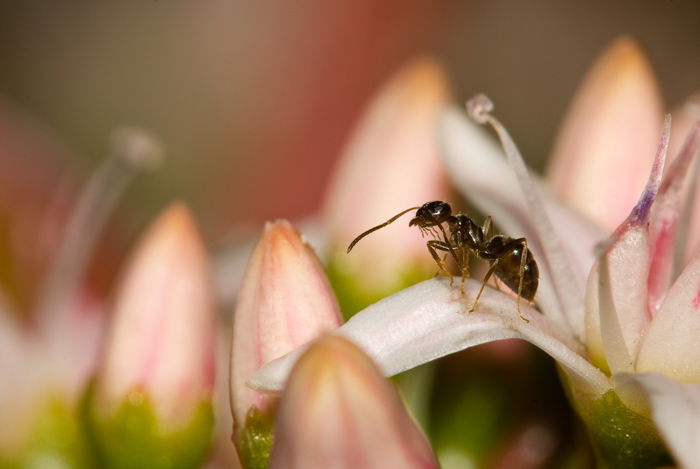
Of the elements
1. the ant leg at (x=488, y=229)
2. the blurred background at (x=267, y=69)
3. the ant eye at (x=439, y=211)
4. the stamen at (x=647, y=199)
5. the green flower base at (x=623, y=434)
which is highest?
the blurred background at (x=267, y=69)

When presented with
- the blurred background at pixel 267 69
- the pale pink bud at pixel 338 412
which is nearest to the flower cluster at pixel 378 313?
the pale pink bud at pixel 338 412

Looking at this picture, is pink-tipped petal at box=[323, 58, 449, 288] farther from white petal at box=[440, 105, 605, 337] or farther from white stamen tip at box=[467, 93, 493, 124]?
white stamen tip at box=[467, 93, 493, 124]

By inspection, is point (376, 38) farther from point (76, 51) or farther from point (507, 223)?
point (507, 223)

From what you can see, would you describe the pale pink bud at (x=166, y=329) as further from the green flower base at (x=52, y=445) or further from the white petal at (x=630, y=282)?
the white petal at (x=630, y=282)

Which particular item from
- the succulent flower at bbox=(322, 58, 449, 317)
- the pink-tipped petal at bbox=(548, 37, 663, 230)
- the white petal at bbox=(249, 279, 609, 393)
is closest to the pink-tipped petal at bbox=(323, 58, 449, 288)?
the succulent flower at bbox=(322, 58, 449, 317)

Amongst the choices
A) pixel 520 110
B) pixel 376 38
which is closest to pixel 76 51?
pixel 376 38

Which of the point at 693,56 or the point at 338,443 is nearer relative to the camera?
the point at 338,443

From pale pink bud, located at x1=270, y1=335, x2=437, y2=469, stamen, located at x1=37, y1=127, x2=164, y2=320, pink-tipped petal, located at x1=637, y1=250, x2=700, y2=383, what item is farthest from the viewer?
stamen, located at x1=37, y1=127, x2=164, y2=320
